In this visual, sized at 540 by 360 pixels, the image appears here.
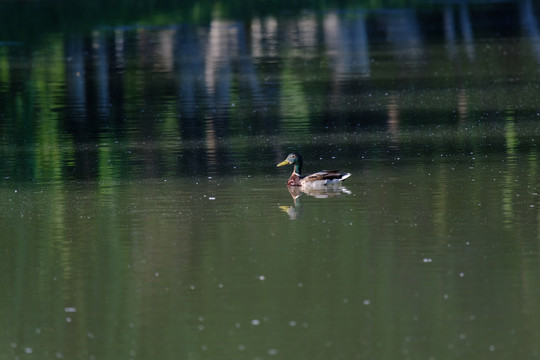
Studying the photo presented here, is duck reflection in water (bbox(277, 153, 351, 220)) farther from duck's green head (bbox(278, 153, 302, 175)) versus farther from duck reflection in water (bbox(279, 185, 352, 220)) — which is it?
duck's green head (bbox(278, 153, 302, 175))

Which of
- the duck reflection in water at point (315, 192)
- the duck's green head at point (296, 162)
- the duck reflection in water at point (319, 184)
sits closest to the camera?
the duck reflection in water at point (315, 192)

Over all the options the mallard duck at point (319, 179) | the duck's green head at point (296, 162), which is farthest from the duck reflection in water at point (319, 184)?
the duck's green head at point (296, 162)

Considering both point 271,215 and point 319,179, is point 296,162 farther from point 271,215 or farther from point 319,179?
point 271,215

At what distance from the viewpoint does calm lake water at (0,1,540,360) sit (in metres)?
11.6

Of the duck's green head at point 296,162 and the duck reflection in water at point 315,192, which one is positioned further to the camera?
the duck's green head at point 296,162

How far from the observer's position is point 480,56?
123ft

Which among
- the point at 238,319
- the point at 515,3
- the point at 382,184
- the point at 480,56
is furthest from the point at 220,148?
the point at 515,3

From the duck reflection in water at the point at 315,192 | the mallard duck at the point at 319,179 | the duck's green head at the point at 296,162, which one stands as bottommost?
the duck reflection in water at the point at 315,192

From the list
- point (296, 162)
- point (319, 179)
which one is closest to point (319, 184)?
point (319, 179)

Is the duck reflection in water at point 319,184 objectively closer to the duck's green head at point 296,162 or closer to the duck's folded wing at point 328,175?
the duck's folded wing at point 328,175

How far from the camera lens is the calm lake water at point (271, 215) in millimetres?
11602

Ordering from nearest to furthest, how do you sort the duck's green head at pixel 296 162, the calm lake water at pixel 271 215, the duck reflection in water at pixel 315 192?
the calm lake water at pixel 271 215, the duck reflection in water at pixel 315 192, the duck's green head at pixel 296 162

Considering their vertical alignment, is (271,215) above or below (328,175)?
below

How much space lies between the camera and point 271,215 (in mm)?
16297
